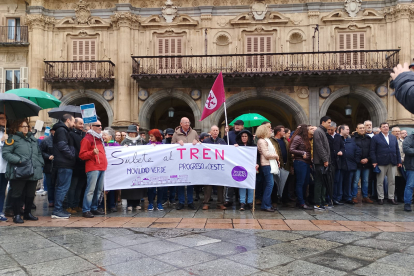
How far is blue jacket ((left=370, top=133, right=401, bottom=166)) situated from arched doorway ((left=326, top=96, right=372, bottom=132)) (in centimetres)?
1302

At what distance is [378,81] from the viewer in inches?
695

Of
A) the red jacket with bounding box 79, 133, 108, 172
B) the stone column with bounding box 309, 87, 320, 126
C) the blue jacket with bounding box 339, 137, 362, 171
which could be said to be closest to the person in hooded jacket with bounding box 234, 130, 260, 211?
the blue jacket with bounding box 339, 137, 362, 171

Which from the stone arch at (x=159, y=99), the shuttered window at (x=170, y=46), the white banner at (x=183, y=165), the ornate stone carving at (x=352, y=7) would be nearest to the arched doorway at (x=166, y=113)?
the stone arch at (x=159, y=99)

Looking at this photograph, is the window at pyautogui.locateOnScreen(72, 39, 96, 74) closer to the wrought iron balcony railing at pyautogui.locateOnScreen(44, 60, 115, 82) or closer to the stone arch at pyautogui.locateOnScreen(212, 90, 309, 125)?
the wrought iron balcony railing at pyautogui.locateOnScreen(44, 60, 115, 82)

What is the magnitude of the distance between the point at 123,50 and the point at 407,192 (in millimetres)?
15479

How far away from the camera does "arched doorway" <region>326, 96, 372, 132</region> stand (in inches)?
849

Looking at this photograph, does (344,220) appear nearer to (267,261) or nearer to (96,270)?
(267,261)

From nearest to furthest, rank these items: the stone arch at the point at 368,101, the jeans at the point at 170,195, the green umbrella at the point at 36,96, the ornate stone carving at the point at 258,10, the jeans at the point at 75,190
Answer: the jeans at the point at 75,190, the jeans at the point at 170,195, the green umbrella at the point at 36,96, the stone arch at the point at 368,101, the ornate stone carving at the point at 258,10

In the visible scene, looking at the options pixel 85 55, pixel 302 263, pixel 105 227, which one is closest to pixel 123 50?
pixel 85 55

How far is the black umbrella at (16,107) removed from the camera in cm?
632

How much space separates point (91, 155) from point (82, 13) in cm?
1520

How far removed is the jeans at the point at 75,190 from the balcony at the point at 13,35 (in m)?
15.3

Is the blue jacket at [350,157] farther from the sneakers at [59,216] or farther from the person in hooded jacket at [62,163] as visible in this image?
the sneakers at [59,216]

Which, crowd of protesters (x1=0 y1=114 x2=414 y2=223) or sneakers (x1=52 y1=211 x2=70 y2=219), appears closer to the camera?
crowd of protesters (x1=0 y1=114 x2=414 y2=223)
